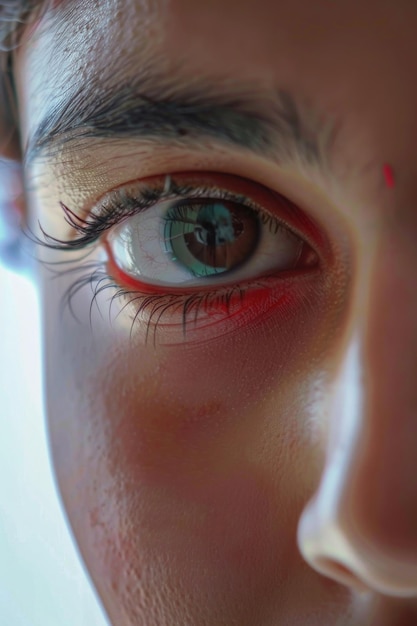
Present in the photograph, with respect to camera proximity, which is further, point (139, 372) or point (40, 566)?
point (40, 566)

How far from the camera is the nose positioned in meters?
0.36

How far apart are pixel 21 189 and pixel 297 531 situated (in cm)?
42

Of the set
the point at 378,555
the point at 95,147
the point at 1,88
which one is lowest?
the point at 378,555

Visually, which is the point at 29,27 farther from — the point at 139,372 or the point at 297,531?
the point at 297,531

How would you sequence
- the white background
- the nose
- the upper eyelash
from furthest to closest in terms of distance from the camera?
the white background → the upper eyelash → the nose

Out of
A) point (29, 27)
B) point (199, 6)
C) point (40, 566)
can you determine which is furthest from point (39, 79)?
point (40, 566)

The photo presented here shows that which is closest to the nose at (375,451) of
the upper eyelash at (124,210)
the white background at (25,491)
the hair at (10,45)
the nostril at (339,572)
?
the nostril at (339,572)

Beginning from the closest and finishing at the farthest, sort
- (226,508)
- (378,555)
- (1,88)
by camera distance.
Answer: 1. (378,555)
2. (226,508)
3. (1,88)

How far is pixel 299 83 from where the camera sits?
38 cm

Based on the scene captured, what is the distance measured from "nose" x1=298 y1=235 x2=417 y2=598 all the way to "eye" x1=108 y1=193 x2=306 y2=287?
0.31ft

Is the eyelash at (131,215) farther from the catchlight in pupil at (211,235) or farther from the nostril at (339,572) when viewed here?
the nostril at (339,572)

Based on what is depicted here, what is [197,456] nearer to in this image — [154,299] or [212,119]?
[154,299]

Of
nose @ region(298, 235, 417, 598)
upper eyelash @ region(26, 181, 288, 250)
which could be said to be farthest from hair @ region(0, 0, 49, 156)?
nose @ region(298, 235, 417, 598)

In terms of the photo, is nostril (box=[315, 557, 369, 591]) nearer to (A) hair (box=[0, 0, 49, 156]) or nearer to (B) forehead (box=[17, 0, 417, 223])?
(B) forehead (box=[17, 0, 417, 223])
